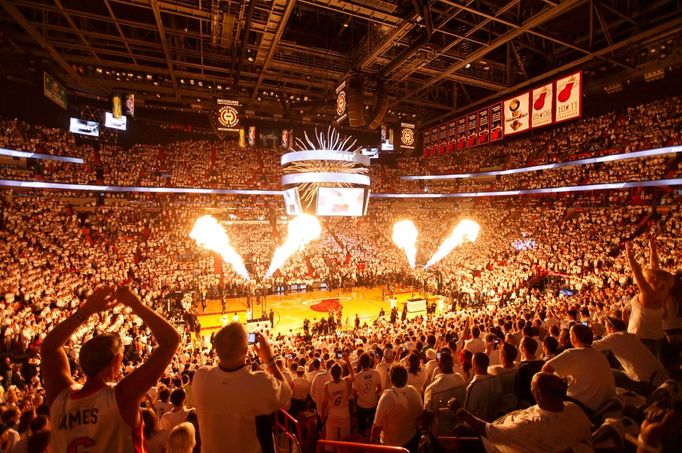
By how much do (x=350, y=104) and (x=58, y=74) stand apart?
2186 cm

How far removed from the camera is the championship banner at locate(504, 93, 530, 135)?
54.7 ft

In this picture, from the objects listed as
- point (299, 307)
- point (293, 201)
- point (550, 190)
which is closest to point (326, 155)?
point (293, 201)

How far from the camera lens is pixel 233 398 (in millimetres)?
2480

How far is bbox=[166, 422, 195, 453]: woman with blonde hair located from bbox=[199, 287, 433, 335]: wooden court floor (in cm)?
1596

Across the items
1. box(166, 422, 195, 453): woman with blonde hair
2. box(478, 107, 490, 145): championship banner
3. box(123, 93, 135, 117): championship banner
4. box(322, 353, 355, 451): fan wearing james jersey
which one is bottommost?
box(322, 353, 355, 451): fan wearing james jersey

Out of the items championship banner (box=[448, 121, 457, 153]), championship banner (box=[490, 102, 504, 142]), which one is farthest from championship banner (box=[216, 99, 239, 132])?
championship banner (box=[490, 102, 504, 142])

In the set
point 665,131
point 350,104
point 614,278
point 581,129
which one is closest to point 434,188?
point 581,129

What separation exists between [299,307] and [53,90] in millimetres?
17466

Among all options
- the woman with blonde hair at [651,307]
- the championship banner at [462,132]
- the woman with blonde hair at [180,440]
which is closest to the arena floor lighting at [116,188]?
the championship banner at [462,132]

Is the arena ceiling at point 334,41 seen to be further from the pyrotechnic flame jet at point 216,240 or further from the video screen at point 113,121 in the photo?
the pyrotechnic flame jet at point 216,240

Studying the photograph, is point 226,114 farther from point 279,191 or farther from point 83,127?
point 279,191

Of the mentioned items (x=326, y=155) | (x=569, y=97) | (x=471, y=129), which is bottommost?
(x=326, y=155)

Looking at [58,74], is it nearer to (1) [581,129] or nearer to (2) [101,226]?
(2) [101,226]

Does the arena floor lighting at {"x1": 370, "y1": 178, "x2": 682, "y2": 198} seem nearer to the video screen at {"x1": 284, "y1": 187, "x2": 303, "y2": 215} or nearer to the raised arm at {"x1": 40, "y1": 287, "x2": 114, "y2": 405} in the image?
the video screen at {"x1": 284, "y1": 187, "x2": 303, "y2": 215}
